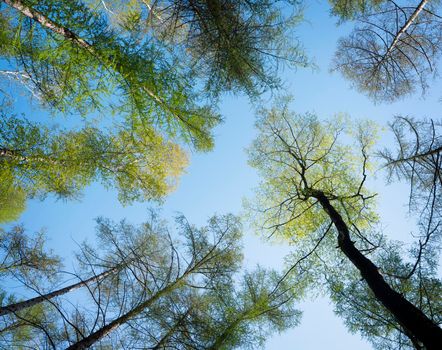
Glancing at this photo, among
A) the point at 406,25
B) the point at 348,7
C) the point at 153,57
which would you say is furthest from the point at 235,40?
the point at 406,25

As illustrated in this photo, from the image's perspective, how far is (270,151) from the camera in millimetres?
8766

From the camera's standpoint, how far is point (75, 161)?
230 inches

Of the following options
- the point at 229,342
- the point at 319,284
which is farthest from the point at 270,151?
the point at 229,342

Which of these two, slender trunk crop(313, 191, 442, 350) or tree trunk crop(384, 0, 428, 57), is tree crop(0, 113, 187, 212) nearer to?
slender trunk crop(313, 191, 442, 350)

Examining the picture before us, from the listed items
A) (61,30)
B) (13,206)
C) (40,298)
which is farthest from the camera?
(13,206)

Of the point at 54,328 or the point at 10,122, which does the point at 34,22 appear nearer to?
the point at 10,122

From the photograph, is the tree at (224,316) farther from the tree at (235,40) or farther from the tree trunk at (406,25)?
the tree trunk at (406,25)

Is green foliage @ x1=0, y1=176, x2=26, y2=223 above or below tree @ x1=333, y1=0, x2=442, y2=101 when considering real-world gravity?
above

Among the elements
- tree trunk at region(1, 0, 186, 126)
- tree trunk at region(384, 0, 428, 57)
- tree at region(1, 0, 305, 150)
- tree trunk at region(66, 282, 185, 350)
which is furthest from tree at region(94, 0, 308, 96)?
tree trunk at region(66, 282, 185, 350)

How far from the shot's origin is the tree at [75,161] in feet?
17.9

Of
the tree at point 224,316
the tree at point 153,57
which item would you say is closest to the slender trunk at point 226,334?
the tree at point 224,316

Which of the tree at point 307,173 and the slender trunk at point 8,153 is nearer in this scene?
the slender trunk at point 8,153

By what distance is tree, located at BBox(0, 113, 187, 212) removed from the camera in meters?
5.46

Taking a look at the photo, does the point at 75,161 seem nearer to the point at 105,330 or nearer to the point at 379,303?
the point at 105,330
